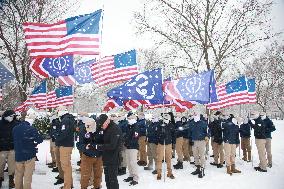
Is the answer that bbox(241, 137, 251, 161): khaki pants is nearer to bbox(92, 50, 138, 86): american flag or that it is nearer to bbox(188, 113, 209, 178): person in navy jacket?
bbox(188, 113, 209, 178): person in navy jacket

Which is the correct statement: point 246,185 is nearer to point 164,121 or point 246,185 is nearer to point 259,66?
point 164,121

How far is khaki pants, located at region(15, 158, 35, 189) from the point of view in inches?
331

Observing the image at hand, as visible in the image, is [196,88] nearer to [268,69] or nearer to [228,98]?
[228,98]

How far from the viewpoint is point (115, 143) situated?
8.09 m

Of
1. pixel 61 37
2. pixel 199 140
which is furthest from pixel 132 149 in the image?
pixel 61 37

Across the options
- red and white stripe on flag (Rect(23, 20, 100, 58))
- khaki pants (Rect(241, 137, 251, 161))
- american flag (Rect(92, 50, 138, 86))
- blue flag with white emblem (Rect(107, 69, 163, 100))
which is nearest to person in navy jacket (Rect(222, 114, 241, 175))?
khaki pants (Rect(241, 137, 251, 161))

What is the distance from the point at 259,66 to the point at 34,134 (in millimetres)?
41641

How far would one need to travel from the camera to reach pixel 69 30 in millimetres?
10086

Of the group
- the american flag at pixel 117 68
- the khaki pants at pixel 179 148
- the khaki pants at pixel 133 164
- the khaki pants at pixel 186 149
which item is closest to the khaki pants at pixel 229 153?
the khaki pants at pixel 179 148

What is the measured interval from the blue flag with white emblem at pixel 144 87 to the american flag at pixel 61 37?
5.92 feet

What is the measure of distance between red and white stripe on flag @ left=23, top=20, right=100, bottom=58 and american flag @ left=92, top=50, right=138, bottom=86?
317 cm

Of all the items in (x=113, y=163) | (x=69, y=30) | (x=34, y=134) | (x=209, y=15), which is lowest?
(x=113, y=163)

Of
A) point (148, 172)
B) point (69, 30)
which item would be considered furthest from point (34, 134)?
point (148, 172)

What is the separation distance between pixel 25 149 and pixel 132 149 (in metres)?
3.90
